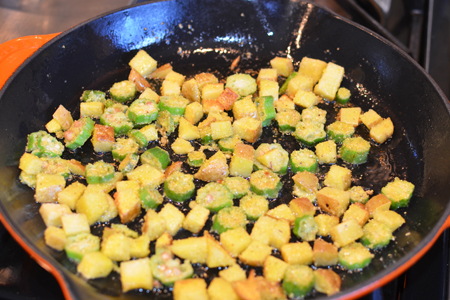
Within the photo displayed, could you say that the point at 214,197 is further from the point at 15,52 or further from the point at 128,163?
the point at 15,52

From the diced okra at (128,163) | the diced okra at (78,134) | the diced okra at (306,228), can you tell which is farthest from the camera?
the diced okra at (78,134)

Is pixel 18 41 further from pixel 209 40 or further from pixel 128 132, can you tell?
pixel 209 40

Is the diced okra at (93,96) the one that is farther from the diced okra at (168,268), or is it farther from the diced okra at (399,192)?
the diced okra at (399,192)

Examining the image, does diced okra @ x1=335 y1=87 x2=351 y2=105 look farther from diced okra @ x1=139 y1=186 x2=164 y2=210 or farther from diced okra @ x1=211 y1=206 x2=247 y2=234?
diced okra @ x1=139 y1=186 x2=164 y2=210

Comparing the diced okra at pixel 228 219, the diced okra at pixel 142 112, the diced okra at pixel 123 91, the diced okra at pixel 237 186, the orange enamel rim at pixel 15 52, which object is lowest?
the diced okra at pixel 228 219

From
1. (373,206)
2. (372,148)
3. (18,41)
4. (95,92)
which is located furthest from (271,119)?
(18,41)

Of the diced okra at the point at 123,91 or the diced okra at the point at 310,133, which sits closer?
the diced okra at the point at 310,133

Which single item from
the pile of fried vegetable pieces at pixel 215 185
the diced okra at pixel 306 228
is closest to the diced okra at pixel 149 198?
the pile of fried vegetable pieces at pixel 215 185

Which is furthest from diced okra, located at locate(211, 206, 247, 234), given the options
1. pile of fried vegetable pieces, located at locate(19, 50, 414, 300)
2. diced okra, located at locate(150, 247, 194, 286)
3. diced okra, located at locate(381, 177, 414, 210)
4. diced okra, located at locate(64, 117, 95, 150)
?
diced okra, located at locate(64, 117, 95, 150)
